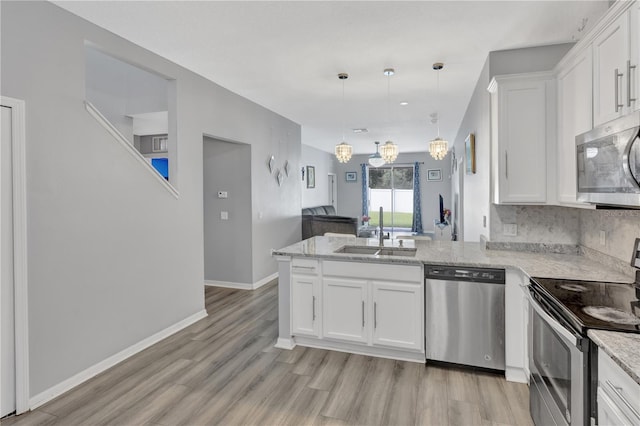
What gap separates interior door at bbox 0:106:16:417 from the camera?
219 cm

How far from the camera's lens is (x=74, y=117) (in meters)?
2.62

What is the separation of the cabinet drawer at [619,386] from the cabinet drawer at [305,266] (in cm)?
206

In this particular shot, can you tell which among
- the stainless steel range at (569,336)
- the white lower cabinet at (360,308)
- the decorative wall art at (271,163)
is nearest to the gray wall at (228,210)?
the decorative wall art at (271,163)

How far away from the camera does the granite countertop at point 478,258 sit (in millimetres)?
2320

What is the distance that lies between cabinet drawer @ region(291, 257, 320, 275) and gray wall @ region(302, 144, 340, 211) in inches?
250

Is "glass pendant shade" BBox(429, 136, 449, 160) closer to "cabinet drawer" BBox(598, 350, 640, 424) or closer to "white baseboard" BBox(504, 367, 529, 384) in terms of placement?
"white baseboard" BBox(504, 367, 529, 384)

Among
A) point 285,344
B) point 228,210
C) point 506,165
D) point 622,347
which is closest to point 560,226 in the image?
point 506,165

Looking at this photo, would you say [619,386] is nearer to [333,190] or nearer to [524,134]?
[524,134]

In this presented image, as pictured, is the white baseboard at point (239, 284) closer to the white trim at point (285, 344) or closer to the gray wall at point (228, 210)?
the gray wall at point (228, 210)

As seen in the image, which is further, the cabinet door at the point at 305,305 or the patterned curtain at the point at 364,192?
the patterned curtain at the point at 364,192

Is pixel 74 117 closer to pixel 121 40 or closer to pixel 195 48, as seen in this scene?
pixel 121 40

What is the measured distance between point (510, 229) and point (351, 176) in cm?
896

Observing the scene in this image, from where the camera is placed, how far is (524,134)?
113 inches

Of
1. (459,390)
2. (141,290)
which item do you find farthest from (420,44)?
(141,290)
